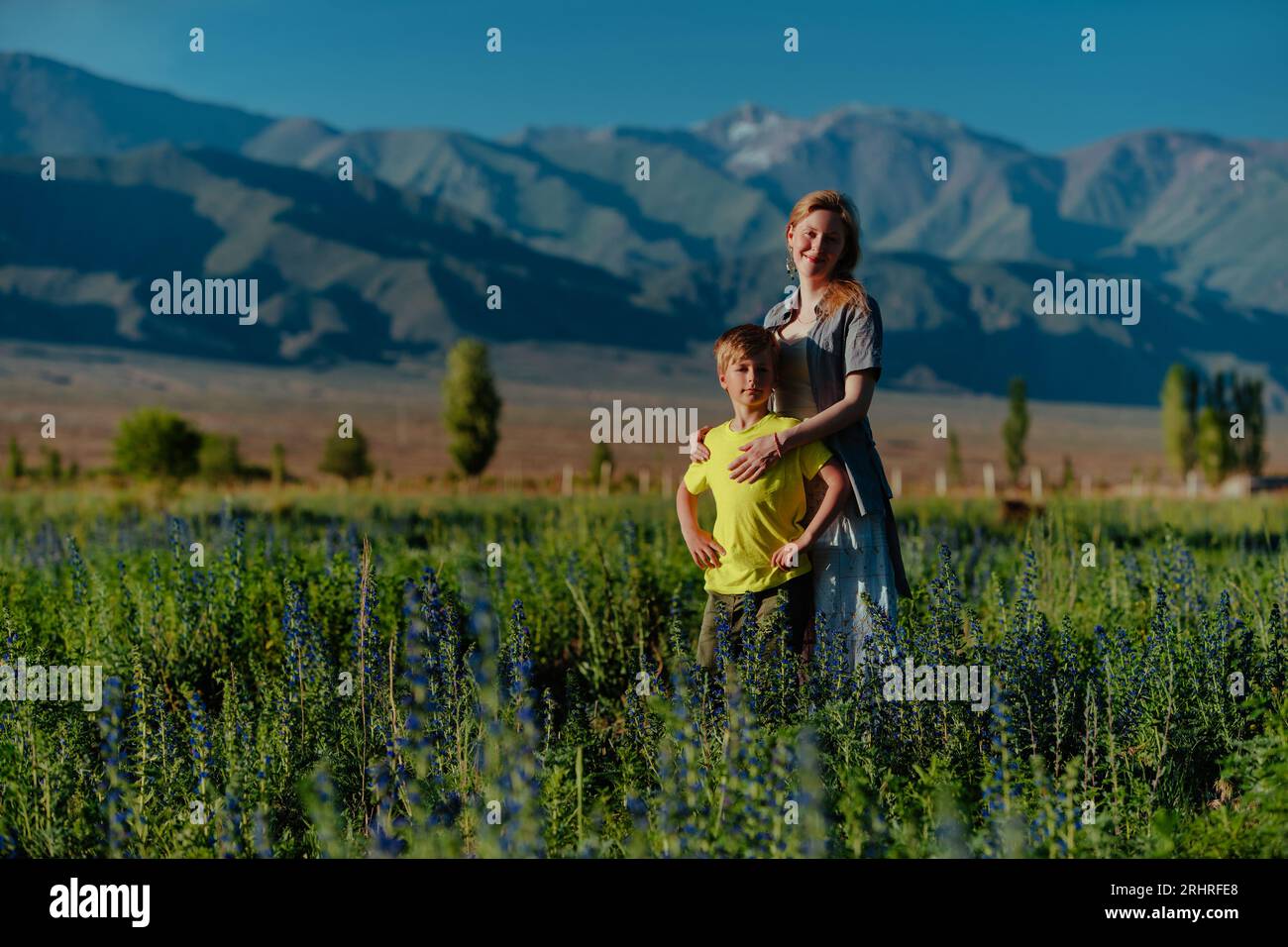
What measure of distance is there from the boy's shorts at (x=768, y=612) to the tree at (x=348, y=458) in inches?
2216

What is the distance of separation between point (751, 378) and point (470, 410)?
53.9 metres

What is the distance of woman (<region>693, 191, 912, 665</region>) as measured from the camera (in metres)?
5.03

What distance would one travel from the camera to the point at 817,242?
17.0 feet

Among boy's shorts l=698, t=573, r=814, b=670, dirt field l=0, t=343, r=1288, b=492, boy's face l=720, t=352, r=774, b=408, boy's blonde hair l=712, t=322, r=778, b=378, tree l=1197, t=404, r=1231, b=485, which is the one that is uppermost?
dirt field l=0, t=343, r=1288, b=492

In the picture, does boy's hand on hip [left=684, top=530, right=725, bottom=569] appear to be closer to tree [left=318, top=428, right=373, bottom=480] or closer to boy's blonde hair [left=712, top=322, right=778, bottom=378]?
boy's blonde hair [left=712, top=322, right=778, bottom=378]

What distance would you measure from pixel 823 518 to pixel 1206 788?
1.92 m

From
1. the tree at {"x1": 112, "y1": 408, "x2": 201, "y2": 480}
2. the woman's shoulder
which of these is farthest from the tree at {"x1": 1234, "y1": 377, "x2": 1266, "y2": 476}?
the woman's shoulder

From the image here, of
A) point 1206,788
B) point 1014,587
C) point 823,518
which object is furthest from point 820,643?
point 1014,587

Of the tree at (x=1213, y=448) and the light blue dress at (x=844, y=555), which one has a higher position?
the tree at (x=1213, y=448)

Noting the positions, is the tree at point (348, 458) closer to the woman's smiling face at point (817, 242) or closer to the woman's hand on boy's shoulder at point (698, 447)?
the woman's hand on boy's shoulder at point (698, 447)

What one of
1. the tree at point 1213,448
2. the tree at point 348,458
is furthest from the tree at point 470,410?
the tree at point 1213,448

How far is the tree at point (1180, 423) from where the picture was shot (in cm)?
6981

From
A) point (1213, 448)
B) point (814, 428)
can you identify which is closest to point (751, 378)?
point (814, 428)
